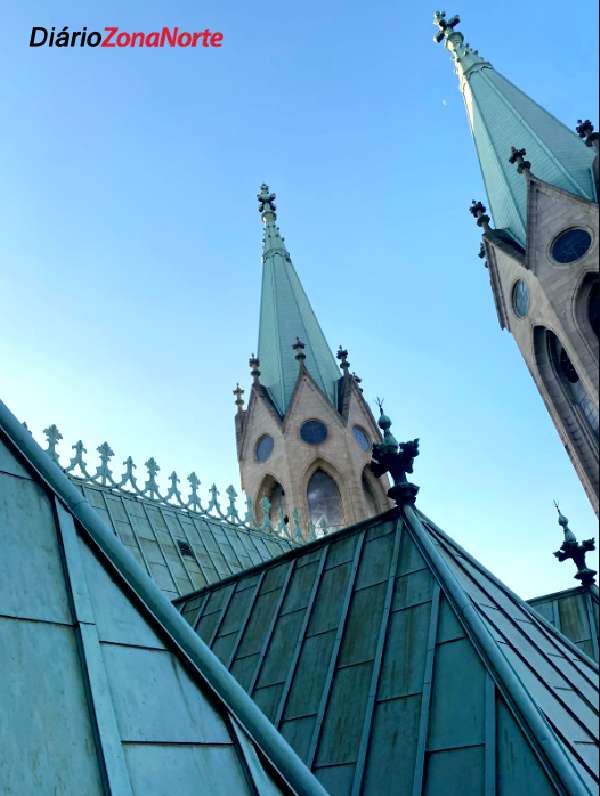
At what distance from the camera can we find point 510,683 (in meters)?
6.20

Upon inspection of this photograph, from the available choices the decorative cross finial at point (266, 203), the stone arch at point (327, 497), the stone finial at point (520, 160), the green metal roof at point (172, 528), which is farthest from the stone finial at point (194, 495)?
the decorative cross finial at point (266, 203)

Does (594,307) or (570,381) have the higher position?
(594,307)

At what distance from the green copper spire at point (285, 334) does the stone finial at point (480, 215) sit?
10.7 meters

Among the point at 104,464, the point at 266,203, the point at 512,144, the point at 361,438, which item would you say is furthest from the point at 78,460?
the point at 266,203

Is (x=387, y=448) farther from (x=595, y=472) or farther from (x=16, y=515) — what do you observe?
(x=595, y=472)

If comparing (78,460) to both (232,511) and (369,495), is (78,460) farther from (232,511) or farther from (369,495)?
(369,495)

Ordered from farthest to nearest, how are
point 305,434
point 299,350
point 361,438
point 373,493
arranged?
point 299,350
point 361,438
point 305,434
point 373,493

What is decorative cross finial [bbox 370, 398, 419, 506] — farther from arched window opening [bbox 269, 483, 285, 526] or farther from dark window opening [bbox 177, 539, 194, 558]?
arched window opening [bbox 269, 483, 285, 526]

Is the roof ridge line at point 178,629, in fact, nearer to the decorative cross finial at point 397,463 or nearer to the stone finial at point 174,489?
the decorative cross finial at point 397,463

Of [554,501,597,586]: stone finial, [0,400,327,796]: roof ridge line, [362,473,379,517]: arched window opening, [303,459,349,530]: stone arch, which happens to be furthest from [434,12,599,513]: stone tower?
[0,400,327,796]: roof ridge line

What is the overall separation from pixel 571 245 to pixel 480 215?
5372mm

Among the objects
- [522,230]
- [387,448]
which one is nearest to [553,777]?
[387,448]

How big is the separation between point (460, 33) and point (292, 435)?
2744 cm

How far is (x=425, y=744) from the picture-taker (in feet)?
20.3
